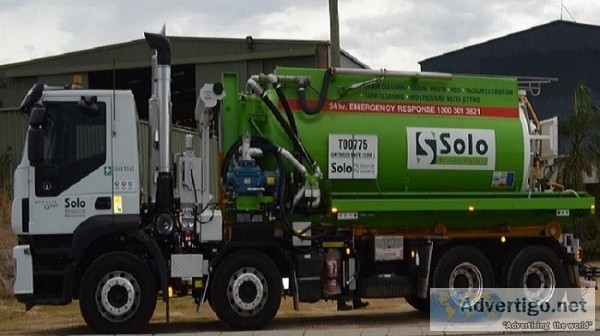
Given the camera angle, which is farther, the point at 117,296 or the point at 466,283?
the point at 466,283

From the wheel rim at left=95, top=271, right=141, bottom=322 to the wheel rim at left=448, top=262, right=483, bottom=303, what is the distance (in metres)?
4.67

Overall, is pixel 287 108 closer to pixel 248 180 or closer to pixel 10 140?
pixel 248 180

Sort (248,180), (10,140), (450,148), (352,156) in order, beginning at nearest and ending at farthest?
(248,180), (352,156), (450,148), (10,140)

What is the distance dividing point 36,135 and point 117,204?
1376 millimetres

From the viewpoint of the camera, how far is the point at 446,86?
13914 mm

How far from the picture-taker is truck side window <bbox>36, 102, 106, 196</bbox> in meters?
12.0

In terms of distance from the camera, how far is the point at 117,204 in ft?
39.8

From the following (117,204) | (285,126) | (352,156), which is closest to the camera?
(117,204)

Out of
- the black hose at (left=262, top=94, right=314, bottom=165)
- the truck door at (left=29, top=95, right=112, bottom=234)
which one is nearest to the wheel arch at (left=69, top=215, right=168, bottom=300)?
the truck door at (left=29, top=95, right=112, bottom=234)

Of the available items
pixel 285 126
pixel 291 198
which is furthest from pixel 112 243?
pixel 285 126

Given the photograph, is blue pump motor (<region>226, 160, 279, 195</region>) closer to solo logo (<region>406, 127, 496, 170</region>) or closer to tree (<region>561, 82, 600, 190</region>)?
solo logo (<region>406, 127, 496, 170</region>)

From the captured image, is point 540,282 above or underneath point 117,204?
underneath

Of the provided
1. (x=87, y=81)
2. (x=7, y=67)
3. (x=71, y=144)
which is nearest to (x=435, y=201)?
(x=71, y=144)

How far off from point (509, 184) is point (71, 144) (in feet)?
21.3
